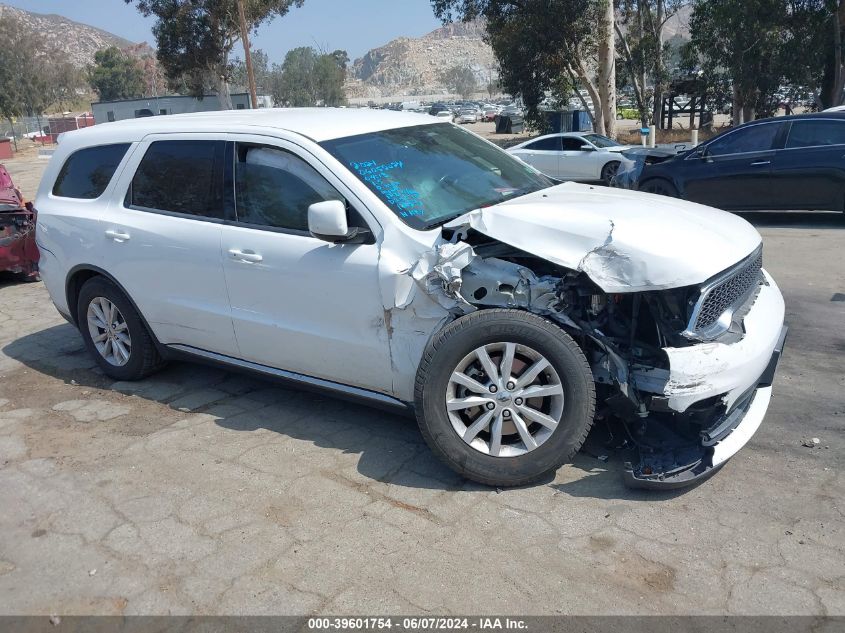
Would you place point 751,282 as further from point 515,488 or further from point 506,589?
point 506,589

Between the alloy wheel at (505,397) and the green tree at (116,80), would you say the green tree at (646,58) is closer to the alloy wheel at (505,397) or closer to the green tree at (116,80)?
the alloy wheel at (505,397)

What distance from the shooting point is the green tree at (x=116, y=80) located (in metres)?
91.4

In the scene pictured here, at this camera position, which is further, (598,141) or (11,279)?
(598,141)

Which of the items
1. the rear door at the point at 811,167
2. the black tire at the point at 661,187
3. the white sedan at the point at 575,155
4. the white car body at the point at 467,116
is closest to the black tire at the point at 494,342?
the rear door at the point at 811,167

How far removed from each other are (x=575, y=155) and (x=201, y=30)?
26131 mm

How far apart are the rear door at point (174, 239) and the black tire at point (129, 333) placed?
164 millimetres

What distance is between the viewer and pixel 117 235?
16.6 ft

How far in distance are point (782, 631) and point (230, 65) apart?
41.0 meters

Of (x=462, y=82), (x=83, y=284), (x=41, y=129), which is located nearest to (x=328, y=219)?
(x=83, y=284)

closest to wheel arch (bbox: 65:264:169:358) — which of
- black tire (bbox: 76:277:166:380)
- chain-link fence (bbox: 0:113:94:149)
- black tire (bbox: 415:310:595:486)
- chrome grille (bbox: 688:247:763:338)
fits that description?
black tire (bbox: 76:277:166:380)

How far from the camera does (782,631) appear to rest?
2701 millimetres

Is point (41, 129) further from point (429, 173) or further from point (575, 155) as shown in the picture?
point (429, 173)

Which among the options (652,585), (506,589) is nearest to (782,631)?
(652,585)

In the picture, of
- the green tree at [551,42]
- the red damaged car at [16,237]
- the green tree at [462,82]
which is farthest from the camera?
the green tree at [462,82]
